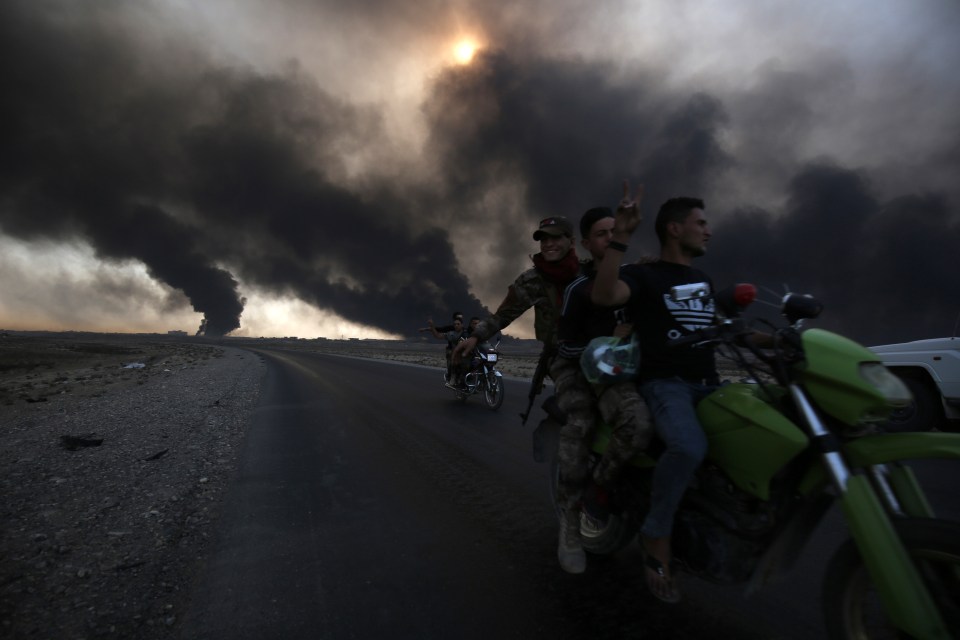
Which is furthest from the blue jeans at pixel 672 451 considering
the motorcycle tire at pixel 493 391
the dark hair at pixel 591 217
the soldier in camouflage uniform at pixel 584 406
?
the motorcycle tire at pixel 493 391

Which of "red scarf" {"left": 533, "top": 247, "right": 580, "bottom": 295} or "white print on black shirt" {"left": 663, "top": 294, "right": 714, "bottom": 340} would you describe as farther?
"red scarf" {"left": 533, "top": 247, "right": 580, "bottom": 295}

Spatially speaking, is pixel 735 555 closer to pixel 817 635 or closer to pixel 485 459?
pixel 817 635

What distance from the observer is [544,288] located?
11.2ft

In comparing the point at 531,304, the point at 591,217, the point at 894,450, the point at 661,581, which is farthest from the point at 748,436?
the point at 531,304

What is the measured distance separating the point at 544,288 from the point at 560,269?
0.67 feet

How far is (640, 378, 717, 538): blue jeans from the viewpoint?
81.7 inches

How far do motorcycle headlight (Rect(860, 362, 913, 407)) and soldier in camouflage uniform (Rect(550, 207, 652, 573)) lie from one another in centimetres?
88

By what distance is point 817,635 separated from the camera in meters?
2.24

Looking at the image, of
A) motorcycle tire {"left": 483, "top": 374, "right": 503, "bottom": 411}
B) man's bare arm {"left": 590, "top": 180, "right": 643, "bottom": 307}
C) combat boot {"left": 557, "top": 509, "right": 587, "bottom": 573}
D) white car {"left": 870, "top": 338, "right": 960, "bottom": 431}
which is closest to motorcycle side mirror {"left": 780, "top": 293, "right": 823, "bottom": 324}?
man's bare arm {"left": 590, "top": 180, "right": 643, "bottom": 307}

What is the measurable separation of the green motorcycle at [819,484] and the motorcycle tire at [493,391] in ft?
25.7

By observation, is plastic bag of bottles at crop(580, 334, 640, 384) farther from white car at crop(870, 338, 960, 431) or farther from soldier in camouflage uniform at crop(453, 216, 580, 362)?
white car at crop(870, 338, 960, 431)

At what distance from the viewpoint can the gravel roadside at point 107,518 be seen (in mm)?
2518

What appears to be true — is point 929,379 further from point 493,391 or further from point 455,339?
point 455,339

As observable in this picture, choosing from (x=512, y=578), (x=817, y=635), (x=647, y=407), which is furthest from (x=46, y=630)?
(x=817, y=635)
